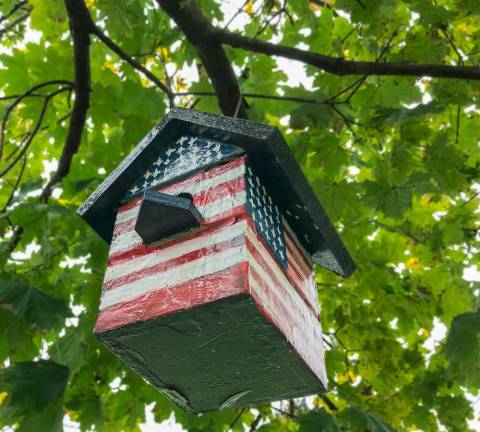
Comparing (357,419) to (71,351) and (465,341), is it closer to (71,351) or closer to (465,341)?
(465,341)

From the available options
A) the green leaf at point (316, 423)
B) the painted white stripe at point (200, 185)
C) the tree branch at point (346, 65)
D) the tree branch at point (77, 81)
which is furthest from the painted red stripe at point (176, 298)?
the tree branch at point (77, 81)

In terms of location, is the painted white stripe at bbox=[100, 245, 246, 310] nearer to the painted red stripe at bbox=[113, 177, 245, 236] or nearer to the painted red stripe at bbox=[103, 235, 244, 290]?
the painted red stripe at bbox=[103, 235, 244, 290]

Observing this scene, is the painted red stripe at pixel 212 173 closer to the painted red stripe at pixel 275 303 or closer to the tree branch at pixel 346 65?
the painted red stripe at pixel 275 303

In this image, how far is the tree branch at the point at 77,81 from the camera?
260 centimetres

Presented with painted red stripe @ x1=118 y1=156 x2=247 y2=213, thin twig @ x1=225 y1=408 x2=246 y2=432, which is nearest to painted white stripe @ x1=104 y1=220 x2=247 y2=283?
painted red stripe @ x1=118 y1=156 x2=247 y2=213

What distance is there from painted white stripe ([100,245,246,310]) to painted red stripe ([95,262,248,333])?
0.01m

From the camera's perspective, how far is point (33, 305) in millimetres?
2084

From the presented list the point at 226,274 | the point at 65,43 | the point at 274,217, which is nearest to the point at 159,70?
the point at 65,43

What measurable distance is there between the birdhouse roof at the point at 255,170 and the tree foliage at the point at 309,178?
668 mm

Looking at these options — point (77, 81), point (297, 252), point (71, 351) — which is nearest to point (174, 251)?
point (297, 252)

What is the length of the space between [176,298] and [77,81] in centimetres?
203

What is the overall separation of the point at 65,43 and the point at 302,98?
142 centimetres

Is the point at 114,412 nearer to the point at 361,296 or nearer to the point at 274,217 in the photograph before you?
the point at 361,296

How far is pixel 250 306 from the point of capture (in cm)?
111
